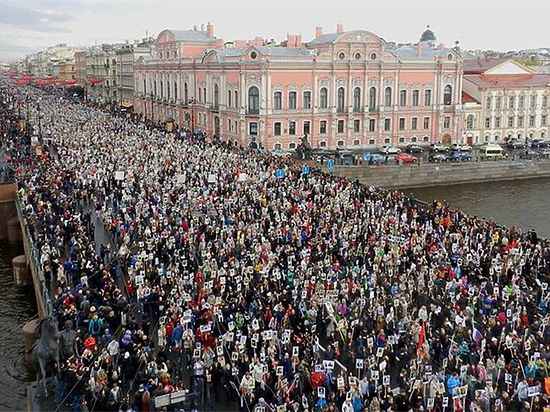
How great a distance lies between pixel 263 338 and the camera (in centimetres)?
1602

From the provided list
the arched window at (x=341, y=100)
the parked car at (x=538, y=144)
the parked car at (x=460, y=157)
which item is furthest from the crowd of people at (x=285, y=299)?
the parked car at (x=538, y=144)

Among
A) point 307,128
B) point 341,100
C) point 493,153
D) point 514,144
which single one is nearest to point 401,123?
point 341,100

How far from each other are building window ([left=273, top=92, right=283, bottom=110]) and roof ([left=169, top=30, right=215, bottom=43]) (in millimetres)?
20607

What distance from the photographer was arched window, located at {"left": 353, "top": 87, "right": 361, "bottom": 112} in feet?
180

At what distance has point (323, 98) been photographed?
54094 millimetres

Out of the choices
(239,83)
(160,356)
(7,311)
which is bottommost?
(7,311)

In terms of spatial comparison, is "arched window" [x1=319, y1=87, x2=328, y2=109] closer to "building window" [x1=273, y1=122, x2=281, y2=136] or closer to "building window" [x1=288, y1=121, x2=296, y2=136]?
"building window" [x1=288, y1=121, x2=296, y2=136]

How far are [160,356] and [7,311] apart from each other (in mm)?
12326

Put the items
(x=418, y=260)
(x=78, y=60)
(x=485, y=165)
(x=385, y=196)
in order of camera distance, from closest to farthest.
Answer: (x=418, y=260) < (x=385, y=196) < (x=485, y=165) < (x=78, y=60)

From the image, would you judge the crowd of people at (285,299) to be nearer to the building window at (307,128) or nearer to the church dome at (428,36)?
the building window at (307,128)

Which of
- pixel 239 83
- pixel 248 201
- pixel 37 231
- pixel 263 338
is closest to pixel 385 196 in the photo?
pixel 248 201

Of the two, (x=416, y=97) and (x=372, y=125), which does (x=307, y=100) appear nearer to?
(x=372, y=125)

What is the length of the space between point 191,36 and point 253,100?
20727 millimetres

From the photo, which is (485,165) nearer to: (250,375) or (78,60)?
(250,375)
